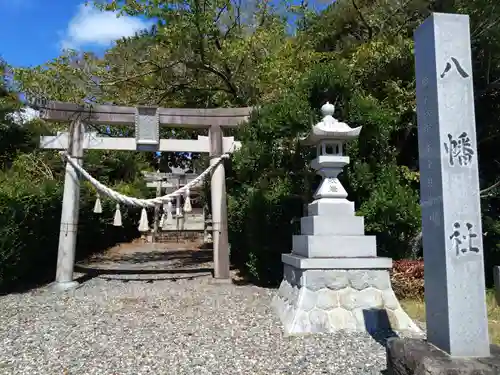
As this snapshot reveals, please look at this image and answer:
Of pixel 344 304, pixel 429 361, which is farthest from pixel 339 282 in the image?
pixel 429 361

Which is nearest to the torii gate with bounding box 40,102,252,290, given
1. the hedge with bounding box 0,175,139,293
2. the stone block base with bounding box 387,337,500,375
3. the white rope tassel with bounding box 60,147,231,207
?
the white rope tassel with bounding box 60,147,231,207

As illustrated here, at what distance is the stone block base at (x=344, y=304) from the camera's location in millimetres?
4789

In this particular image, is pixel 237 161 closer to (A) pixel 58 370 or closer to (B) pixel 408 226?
(B) pixel 408 226

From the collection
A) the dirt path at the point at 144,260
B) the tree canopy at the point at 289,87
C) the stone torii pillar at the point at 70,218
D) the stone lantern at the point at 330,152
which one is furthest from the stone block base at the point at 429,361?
the dirt path at the point at 144,260

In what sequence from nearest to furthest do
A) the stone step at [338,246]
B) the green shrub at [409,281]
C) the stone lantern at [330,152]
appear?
the stone step at [338,246], the stone lantern at [330,152], the green shrub at [409,281]

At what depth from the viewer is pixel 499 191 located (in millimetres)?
7785

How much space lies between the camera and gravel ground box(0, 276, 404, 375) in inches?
147

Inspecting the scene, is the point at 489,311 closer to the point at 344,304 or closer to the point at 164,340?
the point at 344,304

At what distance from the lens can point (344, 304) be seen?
4.93 m

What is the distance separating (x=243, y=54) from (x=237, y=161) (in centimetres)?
356

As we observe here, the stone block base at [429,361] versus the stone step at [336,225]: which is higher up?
the stone step at [336,225]

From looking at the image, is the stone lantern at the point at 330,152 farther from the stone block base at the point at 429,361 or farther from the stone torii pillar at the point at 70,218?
the stone torii pillar at the point at 70,218

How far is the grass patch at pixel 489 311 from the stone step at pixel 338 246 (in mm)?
1155

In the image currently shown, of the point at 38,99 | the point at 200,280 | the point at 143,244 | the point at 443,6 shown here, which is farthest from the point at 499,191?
the point at 143,244
